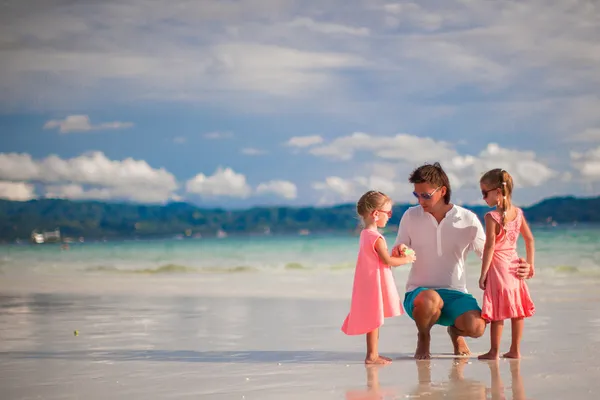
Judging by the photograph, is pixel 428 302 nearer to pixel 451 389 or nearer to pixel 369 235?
pixel 369 235

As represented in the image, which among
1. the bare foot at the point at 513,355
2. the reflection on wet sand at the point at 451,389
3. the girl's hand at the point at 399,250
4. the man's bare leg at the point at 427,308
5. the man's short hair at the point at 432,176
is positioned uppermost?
the man's short hair at the point at 432,176

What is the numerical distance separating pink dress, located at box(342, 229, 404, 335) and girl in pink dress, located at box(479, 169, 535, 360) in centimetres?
45

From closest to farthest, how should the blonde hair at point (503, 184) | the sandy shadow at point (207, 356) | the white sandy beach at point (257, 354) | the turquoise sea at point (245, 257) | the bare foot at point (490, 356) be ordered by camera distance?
the white sandy beach at point (257, 354) < the blonde hair at point (503, 184) < the bare foot at point (490, 356) < the sandy shadow at point (207, 356) < the turquoise sea at point (245, 257)

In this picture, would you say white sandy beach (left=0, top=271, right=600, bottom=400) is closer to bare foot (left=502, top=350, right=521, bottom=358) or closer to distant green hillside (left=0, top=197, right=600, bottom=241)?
bare foot (left=502, top=350, right=521, bottom=358)

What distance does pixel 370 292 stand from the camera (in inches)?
169

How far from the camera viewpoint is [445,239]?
4262mm

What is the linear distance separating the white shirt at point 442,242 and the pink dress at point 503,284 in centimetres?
13

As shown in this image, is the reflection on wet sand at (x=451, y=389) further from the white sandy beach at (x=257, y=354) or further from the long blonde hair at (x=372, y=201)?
the long blonde hair at (x=372, y=201)

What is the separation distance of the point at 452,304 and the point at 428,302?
142mm

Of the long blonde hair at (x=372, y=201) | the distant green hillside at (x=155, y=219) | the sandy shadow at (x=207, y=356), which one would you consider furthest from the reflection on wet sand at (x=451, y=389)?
the distant green hillside at (x=155, y=219)

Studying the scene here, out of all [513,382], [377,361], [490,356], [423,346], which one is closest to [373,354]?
[377,361]

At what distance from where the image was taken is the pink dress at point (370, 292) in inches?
167

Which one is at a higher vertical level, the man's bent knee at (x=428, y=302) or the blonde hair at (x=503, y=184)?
the blonde hair at (x=503, y=184)

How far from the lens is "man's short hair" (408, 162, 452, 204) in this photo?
13.9ft
